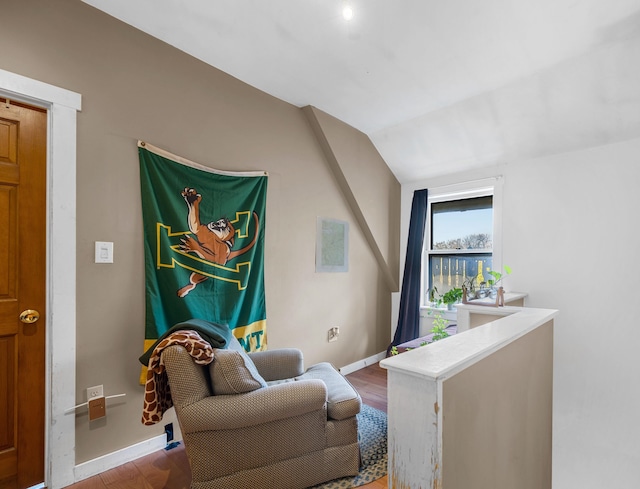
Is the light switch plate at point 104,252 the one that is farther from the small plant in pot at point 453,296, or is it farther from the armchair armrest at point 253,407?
the small plant in pot at point 453,296

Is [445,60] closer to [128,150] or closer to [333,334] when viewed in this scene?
[128,150]

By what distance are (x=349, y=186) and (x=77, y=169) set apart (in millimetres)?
2314

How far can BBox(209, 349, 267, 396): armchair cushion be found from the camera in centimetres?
156

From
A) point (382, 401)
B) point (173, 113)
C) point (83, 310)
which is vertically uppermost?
point (173, 113)

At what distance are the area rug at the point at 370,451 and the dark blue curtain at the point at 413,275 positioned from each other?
4.58ft

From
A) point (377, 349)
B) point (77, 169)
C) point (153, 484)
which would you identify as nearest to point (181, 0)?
point (77, 169)

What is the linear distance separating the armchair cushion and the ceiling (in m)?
1.91

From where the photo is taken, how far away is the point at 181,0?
1.79m

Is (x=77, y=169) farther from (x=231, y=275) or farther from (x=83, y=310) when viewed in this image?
(x=231, y=275)

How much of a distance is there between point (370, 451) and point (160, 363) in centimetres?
142

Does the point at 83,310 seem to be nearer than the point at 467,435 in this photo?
No

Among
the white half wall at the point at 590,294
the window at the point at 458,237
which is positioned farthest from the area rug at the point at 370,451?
the window at the point at 458,237

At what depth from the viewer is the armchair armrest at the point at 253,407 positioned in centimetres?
147

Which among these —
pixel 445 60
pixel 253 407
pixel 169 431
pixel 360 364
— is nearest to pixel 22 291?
pixel 169 431
